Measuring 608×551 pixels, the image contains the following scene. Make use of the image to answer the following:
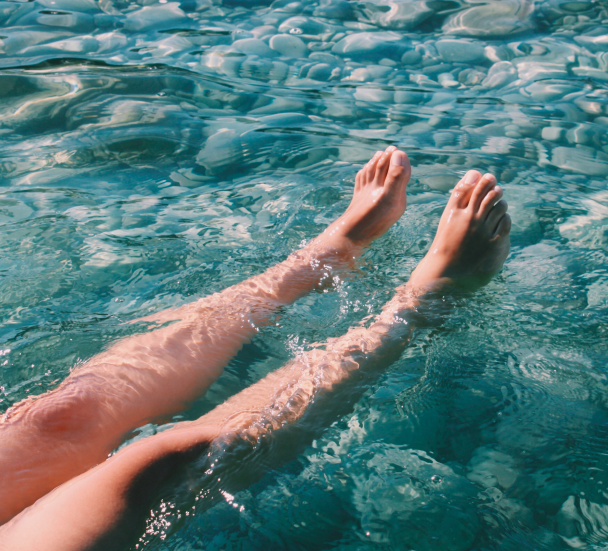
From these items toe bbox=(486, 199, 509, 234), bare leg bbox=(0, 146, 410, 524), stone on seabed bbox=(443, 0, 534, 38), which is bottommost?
bare leg bbox=(0, 146, 410, 524)

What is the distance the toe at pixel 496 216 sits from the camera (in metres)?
1.92

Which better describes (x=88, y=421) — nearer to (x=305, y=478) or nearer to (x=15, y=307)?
(x=305, y=478)

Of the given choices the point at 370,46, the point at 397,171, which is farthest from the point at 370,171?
the point at 370,46

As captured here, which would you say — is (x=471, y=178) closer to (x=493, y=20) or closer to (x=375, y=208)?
(x=375, y=208)

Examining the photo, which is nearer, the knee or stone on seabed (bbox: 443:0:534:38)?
the knee

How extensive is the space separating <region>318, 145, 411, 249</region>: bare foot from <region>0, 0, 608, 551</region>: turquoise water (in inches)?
4.8

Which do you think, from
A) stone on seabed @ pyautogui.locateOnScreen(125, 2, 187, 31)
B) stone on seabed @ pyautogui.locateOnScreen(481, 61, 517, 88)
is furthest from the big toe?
stone on seabed @ pyautogui.locateOnScreen(125, 2, 187, 31)

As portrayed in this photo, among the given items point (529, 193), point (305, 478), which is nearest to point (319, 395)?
point (305, 478)

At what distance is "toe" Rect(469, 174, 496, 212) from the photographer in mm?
1943

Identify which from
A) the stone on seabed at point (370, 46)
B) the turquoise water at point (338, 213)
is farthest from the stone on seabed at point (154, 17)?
the stone on seabed at point (370, 46)

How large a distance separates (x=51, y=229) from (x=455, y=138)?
2.32 m

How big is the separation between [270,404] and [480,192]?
1.12m

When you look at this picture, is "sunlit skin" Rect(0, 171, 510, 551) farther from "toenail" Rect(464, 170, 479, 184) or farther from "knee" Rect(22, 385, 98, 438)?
"knee" Rect(22, 385, 98, 438)

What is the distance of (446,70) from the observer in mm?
4059
